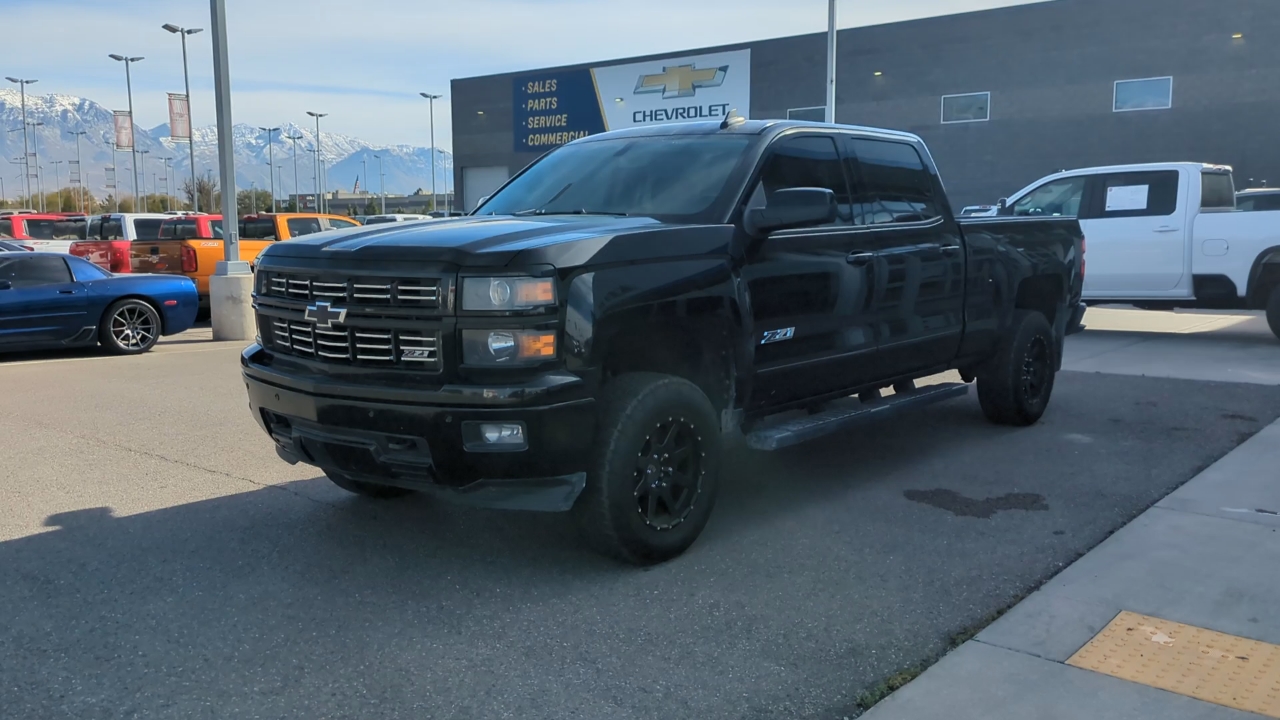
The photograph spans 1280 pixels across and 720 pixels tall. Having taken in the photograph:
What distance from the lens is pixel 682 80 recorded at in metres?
44.8

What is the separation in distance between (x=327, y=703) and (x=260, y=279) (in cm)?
229

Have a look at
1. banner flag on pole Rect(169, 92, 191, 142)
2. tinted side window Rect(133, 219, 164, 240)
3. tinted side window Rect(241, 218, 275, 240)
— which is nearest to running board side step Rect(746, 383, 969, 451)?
tinted side window Rect(241, 218, 275, 240)

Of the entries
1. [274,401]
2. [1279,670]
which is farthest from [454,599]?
[1279,670]

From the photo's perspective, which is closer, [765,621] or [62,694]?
[62,694]

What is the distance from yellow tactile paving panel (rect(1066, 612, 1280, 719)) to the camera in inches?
133

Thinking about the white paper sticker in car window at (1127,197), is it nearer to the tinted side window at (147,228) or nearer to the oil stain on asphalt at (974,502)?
the oil stain on asphalt at (974,502)

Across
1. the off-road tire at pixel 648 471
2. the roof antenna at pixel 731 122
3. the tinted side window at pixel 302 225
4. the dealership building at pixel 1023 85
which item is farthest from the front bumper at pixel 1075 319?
the dealership building at pixel 1023 85

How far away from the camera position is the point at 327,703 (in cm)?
336

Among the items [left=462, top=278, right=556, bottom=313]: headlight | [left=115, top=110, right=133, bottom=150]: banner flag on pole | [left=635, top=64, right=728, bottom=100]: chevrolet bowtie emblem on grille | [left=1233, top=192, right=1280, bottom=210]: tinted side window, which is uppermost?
[left=635, top=64, right=728, bottom=100]: chevrolet bowtie emblem on grille

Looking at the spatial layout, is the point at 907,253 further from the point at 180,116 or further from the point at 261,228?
the point at 180,116

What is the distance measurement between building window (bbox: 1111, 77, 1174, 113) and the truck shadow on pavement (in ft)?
104

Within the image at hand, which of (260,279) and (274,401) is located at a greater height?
(260,279)

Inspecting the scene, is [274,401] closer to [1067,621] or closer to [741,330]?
[741,330]

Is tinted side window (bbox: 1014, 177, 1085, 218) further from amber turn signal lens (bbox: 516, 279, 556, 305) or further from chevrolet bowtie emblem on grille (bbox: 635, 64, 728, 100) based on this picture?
chevrolet bowtie emblem on grille (bbox: 635, 64, 728, 100)
